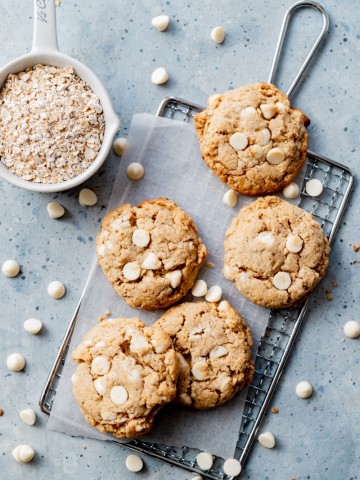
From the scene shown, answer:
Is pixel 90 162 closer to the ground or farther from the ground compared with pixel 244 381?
farther from the ground

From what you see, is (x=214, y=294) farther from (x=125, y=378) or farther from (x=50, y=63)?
(x=50, y=63)

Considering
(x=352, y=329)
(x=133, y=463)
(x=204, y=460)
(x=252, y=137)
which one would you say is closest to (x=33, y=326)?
(x=133, y=463)

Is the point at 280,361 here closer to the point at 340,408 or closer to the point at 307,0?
the point at 340,408

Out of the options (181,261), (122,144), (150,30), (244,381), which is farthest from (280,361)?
(150,30)

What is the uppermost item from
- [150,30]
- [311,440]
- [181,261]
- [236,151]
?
[150,30]

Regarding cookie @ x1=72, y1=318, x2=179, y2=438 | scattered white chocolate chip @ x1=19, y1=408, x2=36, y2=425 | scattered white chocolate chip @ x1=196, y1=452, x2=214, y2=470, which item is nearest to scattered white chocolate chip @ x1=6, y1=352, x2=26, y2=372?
scattered white chocolate chip @ x1=19, y1=408, x2=36, y2=425

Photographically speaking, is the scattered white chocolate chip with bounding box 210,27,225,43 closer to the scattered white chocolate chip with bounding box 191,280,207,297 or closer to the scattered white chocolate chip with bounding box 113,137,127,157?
the scattered white chocolate chip with bounding box 113,137,127,157

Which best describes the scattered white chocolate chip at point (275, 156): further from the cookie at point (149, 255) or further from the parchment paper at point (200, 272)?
the cookie at point (149, 255)
